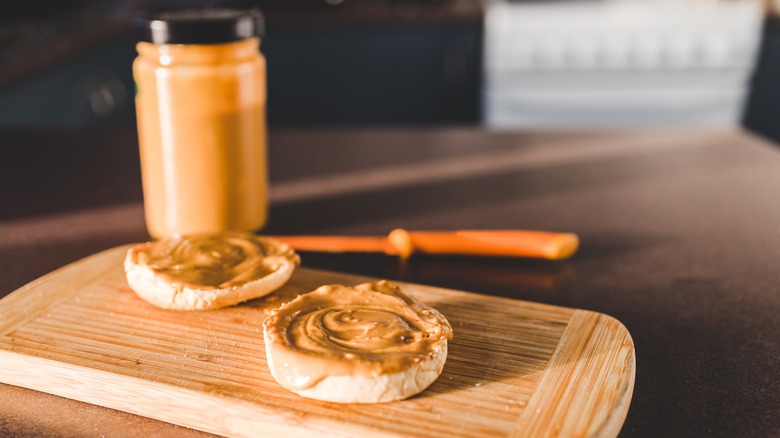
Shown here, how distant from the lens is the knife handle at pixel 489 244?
36.3 inches

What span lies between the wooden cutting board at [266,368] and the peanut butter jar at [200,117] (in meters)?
0.16

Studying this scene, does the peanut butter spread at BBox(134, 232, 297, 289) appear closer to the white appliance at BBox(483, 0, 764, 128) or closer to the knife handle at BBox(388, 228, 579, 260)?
the knife handle at BBox(388, 228, 579, 260)

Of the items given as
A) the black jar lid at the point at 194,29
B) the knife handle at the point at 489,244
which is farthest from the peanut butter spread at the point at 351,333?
the black jar lid at the point at 194,29

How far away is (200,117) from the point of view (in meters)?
0.90

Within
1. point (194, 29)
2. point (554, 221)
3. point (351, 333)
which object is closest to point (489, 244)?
point (554, 221)

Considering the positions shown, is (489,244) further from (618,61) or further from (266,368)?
(618,61)

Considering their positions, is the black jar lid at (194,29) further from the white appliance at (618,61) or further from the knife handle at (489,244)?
the white appliance at (618,61)

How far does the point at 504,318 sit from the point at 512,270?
173 millimetres

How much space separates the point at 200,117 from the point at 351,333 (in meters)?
0.40

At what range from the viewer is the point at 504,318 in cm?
75

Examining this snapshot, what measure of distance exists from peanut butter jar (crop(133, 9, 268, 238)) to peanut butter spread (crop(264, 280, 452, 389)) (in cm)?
28

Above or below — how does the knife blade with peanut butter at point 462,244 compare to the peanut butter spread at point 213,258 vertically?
below

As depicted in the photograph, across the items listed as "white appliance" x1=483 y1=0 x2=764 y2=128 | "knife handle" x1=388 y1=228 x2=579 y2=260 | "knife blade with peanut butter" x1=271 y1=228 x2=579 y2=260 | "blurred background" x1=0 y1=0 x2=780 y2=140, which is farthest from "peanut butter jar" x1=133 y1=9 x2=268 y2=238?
"white appliance" x1=483 y1=0 x2=764 y2=128

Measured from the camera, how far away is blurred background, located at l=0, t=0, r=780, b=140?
278cm
